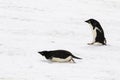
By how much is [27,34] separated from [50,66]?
3.51m

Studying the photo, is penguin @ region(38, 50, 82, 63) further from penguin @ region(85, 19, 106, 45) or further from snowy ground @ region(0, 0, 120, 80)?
penguin @ region(85, 19, 106, 45)

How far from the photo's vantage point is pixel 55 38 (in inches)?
443

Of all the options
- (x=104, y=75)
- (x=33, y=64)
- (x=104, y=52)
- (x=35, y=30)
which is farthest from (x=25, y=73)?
(x=35, y=30)

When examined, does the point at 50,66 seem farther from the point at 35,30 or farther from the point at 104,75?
the point at 35,30

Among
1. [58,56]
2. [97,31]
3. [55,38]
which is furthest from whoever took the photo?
Answer: [55,38]

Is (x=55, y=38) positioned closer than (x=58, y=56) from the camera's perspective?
No

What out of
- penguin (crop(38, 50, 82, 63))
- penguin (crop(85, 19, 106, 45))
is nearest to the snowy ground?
penguin (crop(38, 50, 82, 63))

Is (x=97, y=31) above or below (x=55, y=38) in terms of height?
above

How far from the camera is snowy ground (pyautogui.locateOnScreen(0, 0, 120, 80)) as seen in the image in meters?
7.75

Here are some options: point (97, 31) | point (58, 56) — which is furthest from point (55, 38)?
point (58, 56)

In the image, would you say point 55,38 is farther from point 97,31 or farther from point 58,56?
point 58,56

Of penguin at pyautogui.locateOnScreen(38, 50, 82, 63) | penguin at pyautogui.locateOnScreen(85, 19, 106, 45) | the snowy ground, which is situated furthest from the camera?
penguin at pyautogui.locateOnScreen(85, 19, 106, 45)

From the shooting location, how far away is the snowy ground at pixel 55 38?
25.4ft

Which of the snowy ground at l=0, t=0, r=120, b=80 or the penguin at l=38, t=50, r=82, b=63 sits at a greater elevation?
the penguin at l=38, t=50, r=82, b=63
